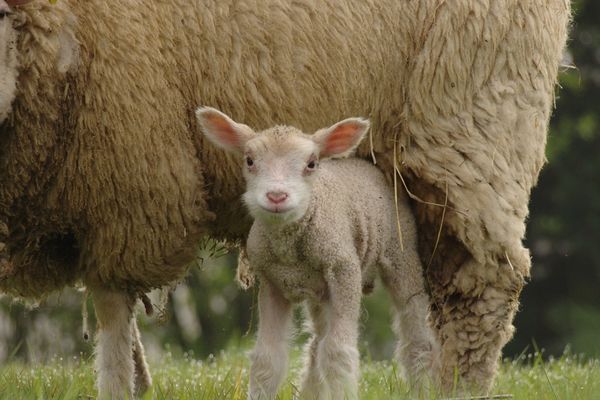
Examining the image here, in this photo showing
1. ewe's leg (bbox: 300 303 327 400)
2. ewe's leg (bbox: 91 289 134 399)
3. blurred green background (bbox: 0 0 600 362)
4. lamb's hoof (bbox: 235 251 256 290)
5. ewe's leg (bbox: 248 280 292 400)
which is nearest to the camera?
ewe's leg (bbox: 248 280 292 400)

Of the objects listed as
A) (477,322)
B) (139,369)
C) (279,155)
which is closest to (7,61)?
(279,155)

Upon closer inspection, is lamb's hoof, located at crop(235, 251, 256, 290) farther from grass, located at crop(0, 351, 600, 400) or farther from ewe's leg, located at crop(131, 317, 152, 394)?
ewe's leg, located at crop(131, 317, 152, 394)

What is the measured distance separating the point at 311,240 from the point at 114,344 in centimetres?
138

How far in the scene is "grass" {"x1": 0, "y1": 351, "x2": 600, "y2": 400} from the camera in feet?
→ 20.1

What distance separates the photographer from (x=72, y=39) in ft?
20.7

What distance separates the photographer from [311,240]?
588 centimetres

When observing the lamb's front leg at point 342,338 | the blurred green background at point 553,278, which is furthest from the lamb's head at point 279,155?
the blurred green background at point 553,278

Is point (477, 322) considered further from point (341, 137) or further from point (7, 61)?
point (7, 61)

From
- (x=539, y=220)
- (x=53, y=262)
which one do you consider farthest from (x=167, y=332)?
(x=53, y=262)

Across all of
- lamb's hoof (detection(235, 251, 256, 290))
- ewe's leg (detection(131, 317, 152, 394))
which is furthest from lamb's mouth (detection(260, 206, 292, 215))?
ewe's leg (detection(131, 317, 152, 394))

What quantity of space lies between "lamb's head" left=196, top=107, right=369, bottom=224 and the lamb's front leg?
414 mm

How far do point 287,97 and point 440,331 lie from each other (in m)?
1.48

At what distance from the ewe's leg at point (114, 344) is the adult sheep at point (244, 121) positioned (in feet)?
0.04

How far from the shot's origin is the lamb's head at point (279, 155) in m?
5.55
